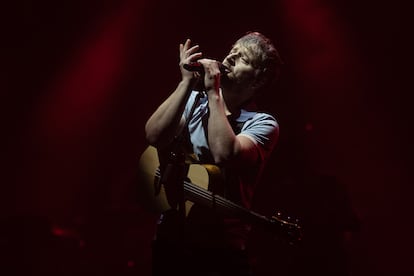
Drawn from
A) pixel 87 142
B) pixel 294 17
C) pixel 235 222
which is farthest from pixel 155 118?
pixel 87 142

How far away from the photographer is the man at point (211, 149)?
2.04 metres

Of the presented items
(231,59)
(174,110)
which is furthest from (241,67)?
(174,110)

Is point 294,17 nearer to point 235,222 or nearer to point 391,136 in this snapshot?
point 391,136

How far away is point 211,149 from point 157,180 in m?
0.44

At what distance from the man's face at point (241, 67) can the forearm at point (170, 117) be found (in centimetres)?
34

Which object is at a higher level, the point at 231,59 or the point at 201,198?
the point at 231,59

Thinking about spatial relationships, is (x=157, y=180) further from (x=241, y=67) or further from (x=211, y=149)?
(x=241, y=67)

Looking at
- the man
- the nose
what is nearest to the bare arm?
the man

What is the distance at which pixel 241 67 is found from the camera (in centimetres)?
242

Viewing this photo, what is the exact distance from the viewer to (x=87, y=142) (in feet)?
23.1

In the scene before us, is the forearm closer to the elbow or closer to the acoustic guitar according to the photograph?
the elbow

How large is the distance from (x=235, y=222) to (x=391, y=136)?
457 centimetres

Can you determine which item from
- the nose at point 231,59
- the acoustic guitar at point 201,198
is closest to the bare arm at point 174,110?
the acoustic guitar at point 201,198

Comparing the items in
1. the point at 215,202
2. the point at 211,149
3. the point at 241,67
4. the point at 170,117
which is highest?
the point at 241,67
